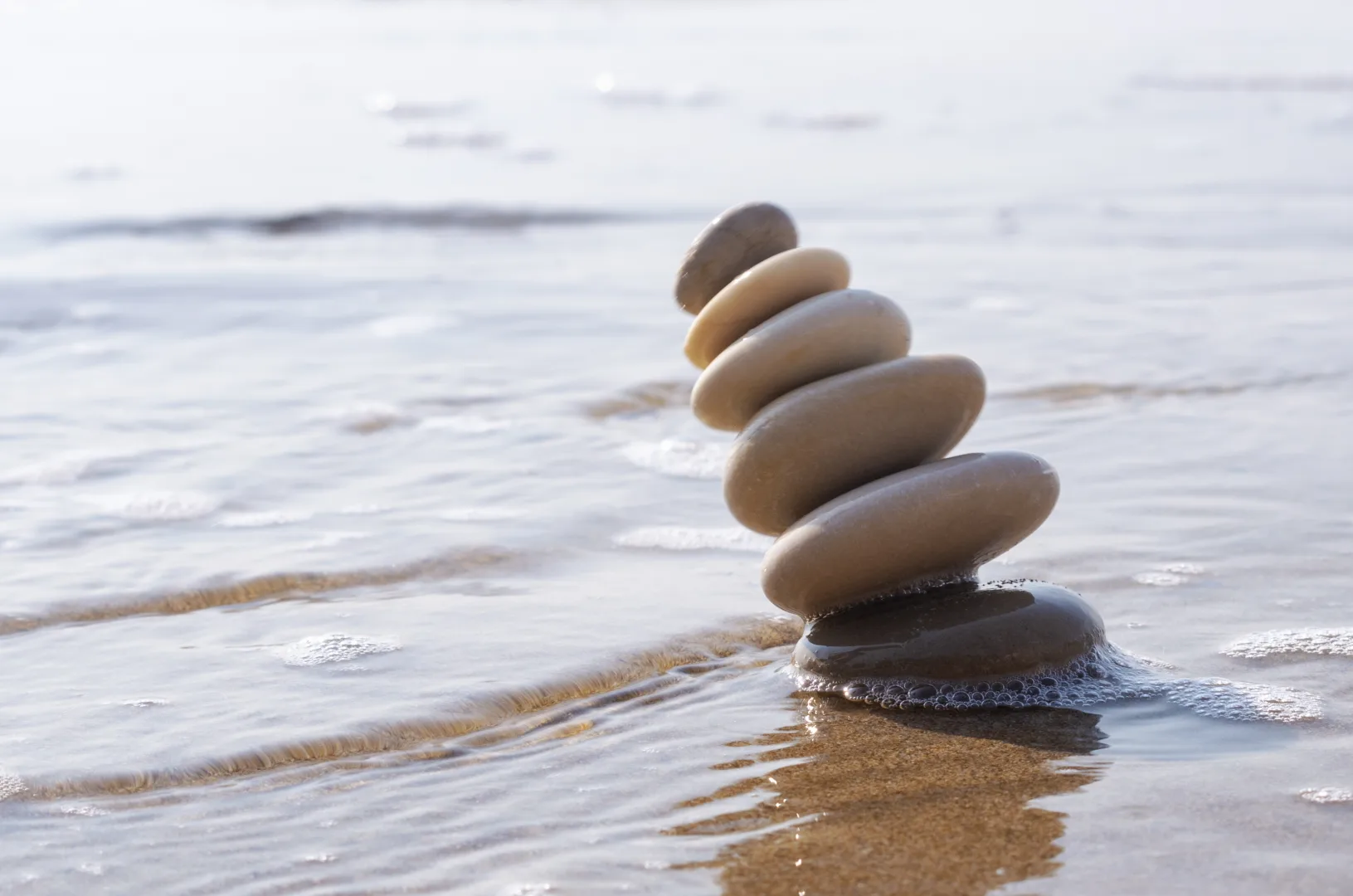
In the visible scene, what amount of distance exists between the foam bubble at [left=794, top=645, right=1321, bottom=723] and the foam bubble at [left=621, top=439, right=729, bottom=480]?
5.34ft

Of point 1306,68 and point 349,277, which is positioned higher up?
point 1306,68

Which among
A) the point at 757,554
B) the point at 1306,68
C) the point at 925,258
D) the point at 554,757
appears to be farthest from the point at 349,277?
the point at 1306,68

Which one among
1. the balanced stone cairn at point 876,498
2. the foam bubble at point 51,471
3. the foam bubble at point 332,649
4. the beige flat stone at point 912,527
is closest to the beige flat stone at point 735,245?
the balanced stone cairn at point 876,498

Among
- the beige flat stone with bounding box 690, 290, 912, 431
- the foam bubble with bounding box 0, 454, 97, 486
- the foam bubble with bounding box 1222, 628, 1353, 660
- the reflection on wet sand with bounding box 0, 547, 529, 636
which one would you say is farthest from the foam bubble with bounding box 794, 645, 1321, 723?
the foam bubble with bounding box 0, 454, 97, 486

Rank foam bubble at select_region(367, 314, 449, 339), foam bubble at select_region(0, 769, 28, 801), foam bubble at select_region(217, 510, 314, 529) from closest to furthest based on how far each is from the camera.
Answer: foam bubble at select_region(0, 769, 28, 801)
foam bubble at select_region(217, 510, 314, 529)
foam bubble at select_region(367, 314, 449, 339)

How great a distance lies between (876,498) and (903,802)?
1.83ft

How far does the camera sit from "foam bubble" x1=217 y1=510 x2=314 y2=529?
3.88 m

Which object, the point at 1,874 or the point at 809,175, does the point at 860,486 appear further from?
the point at 809,175

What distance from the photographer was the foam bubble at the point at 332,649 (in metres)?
3.02

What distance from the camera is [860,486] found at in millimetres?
2789

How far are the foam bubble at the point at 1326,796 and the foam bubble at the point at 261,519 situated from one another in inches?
97.2

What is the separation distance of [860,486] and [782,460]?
15 cm

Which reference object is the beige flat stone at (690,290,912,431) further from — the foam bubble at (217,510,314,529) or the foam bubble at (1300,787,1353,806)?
the foam bubble at (217,510,314,529)

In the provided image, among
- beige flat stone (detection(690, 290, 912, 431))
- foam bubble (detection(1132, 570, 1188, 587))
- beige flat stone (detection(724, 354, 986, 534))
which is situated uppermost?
beige flat stone (detection(690, 290, 912, 431))
